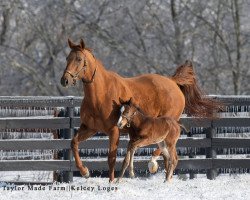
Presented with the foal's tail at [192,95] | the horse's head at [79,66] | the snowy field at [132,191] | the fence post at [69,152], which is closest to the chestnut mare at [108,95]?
the horse's head at [79,66]

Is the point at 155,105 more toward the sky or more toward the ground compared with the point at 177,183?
more toward the sky

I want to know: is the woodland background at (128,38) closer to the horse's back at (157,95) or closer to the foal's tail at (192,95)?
the foal's tail at (192,95)

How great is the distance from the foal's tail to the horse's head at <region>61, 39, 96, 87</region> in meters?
2.71

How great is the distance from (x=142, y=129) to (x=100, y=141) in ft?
10.3

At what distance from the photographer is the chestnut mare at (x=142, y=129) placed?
37.3 feet

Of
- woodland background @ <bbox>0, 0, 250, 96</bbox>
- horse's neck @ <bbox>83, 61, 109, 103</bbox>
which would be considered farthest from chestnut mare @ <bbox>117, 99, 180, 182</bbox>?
woodland background @ <bbox>0, 0, 250, 96</bbox>

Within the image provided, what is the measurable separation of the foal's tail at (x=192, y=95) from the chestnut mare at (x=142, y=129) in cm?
188

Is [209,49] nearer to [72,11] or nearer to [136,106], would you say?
[72,11]

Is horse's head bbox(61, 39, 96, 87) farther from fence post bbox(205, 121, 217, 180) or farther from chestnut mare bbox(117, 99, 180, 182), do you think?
fence post bbox(205, 121, 217, 180)

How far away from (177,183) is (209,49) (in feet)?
77.8

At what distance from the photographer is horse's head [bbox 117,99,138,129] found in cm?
1132

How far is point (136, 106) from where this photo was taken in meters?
11.7

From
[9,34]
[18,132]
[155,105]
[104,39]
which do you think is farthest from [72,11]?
[155,105]

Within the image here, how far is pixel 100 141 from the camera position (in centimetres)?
1463
